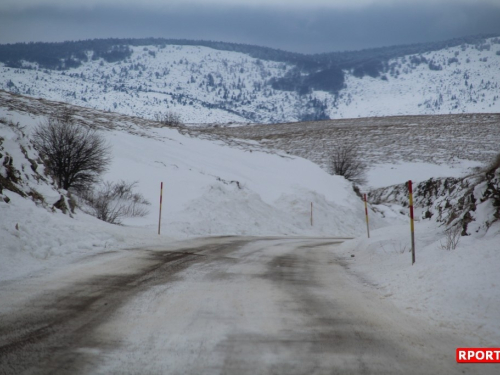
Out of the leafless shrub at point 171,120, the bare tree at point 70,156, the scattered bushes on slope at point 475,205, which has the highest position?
the leafless shrub at point 171,120

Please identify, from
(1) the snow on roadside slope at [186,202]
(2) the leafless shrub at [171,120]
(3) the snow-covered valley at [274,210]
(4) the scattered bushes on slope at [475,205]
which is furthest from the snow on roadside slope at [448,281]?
(2) the leafless shrub at [171,120]

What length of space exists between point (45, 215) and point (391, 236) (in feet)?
30.0

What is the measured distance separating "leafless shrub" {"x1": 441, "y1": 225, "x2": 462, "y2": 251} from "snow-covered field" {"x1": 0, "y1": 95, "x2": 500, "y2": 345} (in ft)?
0.35

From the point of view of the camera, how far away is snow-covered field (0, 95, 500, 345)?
6719 millimetres

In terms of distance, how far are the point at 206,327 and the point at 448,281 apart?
387 cm

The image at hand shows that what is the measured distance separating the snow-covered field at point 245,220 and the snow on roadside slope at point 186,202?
6 centimetres

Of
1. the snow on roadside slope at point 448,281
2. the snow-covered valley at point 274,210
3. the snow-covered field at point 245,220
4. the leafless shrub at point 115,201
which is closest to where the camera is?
the snow on roadside slope at point 448,281

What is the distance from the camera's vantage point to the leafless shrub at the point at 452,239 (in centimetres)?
866

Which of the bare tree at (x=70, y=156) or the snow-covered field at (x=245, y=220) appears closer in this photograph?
the snow-covered field at (x=245, y=220)

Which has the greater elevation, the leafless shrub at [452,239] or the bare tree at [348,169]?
the bare tree at [348,169]

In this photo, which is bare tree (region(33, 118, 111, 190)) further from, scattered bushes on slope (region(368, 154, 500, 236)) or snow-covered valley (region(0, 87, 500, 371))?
scattered bushes on slope (region(368, 154, 500, 236))

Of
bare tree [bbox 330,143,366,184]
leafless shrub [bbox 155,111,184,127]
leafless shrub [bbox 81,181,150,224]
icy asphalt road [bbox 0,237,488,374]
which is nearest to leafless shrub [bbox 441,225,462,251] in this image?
icy asphalt road [bbox 0,237,488,374]

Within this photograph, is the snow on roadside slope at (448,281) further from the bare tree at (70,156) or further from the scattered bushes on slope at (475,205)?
the bare tree at (70,156)

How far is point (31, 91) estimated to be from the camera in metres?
186
